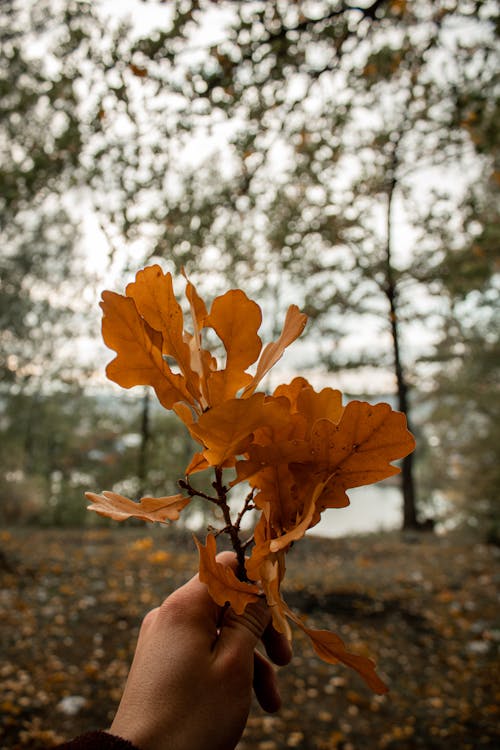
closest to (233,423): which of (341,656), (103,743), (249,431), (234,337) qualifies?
(249,431)

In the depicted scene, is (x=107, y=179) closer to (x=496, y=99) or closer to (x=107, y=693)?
(x=496, y=99)

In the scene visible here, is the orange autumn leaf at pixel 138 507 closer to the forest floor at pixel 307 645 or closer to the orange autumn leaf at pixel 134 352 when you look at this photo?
the orange autumn leaf at pixel 134 352

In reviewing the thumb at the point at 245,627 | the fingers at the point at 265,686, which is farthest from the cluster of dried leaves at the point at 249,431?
the fingers at the point at 265,686

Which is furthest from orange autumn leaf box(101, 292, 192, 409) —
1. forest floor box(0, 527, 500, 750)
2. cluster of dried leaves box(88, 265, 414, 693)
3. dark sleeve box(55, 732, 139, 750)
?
forest floor box(0, 527, 500, 750)

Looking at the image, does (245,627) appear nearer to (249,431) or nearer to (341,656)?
(341,656)

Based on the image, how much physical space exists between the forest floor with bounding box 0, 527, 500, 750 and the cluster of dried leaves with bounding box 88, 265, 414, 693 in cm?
256

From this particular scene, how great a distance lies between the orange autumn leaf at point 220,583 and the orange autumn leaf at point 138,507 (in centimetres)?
6

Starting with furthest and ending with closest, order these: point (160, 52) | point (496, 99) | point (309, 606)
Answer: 1. point (309, 606)
2. point (496, 99)
3. point (160, 52)

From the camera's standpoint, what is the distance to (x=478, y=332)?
465 inches

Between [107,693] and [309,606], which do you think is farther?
[309,606]

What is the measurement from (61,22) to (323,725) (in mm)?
4054

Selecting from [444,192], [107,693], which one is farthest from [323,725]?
[444,192]

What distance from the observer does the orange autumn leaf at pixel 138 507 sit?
0.63m

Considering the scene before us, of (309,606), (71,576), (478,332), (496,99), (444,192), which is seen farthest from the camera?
A: (478,332)
